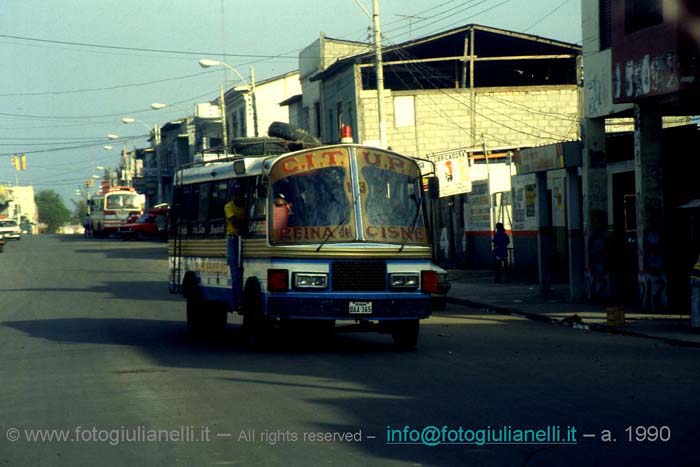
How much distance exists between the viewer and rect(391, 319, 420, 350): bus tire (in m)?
15.6

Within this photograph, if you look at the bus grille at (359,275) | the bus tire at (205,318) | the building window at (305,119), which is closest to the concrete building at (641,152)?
the bus grille at (359,275)

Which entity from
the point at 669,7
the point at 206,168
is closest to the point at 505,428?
the point at 206,168

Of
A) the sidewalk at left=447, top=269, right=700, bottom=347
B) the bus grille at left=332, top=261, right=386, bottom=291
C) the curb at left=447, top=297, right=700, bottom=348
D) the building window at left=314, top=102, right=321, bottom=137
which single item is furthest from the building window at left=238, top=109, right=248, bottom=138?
the bus grille at left=332, top=261, right=386, bottom=291

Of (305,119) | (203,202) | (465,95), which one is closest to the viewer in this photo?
(203,202)

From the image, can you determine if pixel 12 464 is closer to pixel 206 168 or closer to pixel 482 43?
pixel 206 168

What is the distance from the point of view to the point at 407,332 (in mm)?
15648

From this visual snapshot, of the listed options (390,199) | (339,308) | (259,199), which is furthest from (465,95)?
(339,308)

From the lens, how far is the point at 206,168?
17.8 m

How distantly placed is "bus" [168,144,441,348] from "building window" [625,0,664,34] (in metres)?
7.10

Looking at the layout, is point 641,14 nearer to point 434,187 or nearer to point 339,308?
point 434,187

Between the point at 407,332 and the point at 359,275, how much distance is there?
4.37 ft

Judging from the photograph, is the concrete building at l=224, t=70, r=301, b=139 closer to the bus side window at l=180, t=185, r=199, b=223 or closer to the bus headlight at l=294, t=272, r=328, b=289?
the bus side window at l=180, t=185, r=199, b=223

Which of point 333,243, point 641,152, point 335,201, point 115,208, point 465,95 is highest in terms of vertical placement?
point 465,95

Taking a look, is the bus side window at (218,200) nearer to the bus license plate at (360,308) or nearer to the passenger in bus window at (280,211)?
the passenger in bus window at (280,211)
